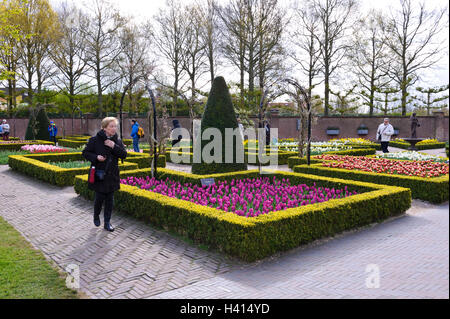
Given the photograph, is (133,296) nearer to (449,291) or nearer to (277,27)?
(449,291)

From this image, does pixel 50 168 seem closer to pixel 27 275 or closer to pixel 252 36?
pixel 27 275

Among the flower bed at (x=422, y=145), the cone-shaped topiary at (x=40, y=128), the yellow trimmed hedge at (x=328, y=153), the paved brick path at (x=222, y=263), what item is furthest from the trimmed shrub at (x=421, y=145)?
the cone-shaped topiary at (x=40, y=128)

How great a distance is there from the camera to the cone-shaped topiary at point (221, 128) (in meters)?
9.83

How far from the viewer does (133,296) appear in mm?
3850

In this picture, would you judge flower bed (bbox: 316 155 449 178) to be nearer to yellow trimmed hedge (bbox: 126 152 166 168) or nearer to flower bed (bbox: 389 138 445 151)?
yellow trimmed hedge (bbox: 126 152 166 168)

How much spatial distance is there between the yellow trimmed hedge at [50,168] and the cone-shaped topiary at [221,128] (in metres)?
2.62

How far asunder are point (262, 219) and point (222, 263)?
84 centimetres

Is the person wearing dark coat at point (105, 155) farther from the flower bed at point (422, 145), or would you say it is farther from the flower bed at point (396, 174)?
the flower bed at point (422, 145)

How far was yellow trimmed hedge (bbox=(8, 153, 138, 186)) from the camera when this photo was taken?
10078 millimetres

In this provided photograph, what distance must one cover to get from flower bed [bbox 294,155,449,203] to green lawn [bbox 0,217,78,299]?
729 centimetres

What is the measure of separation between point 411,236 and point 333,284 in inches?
99.9

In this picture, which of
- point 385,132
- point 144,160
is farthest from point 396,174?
point 144,160

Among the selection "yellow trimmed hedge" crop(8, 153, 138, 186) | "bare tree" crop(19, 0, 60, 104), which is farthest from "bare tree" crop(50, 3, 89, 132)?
"yellow trimmed hedge" crop(8, 153, 138, 186)
